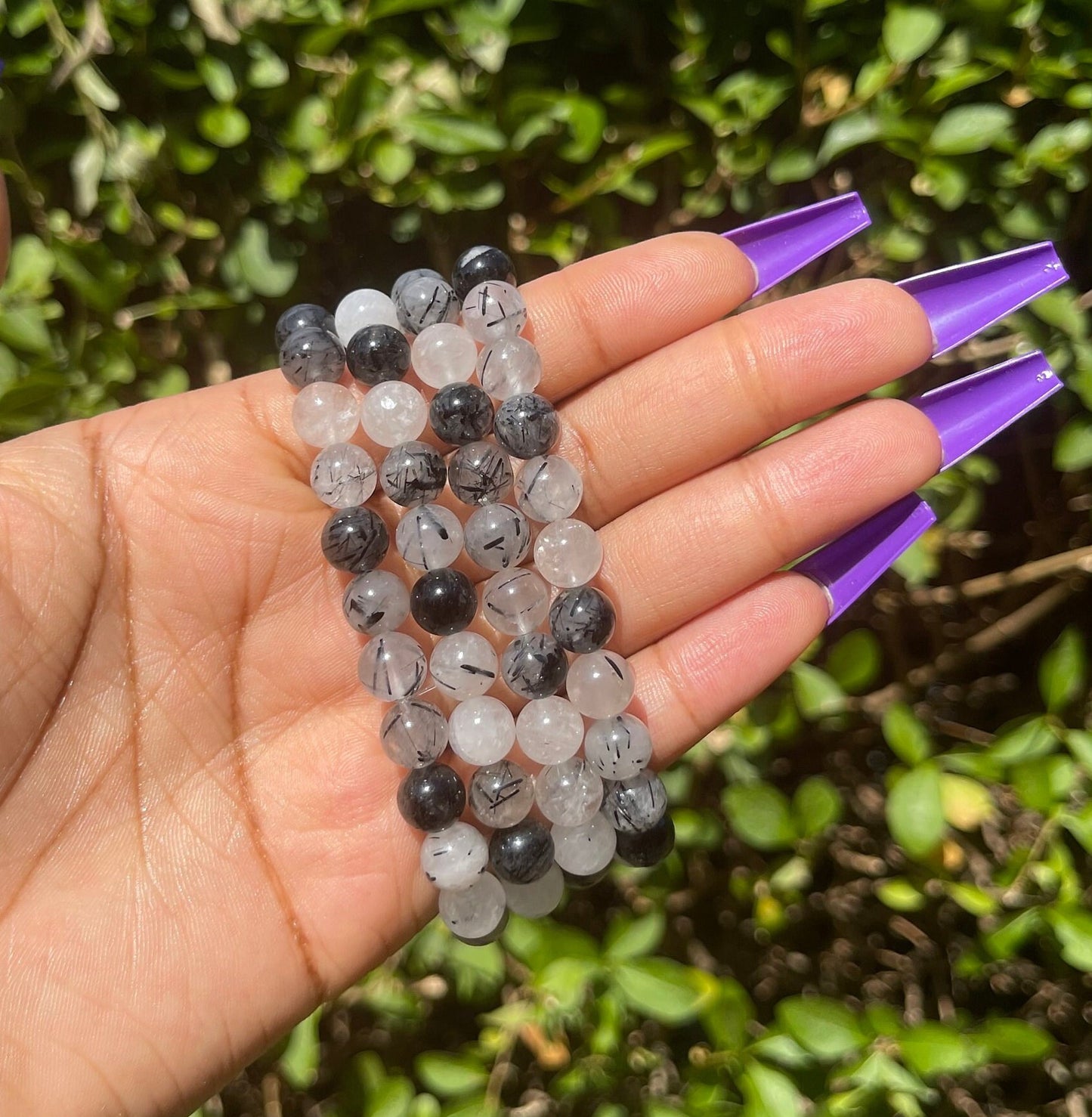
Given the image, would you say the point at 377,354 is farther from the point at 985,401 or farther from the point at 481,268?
the point at 985,401

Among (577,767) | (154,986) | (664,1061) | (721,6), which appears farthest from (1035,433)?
(154,986)

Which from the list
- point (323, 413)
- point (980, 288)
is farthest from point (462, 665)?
point (980, 288)

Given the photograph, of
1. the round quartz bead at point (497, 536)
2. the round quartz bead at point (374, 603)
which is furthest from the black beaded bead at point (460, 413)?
the round quartz bead at point (374, 603)

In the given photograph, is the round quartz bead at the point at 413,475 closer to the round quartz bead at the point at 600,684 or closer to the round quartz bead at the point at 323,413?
the round quartz bead at the point at 323,413

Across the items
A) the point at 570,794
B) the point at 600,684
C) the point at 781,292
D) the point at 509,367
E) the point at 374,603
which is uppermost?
the point at 509,367

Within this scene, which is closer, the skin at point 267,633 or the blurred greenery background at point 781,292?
the skin at point 267,633

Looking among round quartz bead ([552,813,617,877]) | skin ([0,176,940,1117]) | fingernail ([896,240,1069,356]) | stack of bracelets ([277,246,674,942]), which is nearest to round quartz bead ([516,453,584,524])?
stack of bracelets ([277,246,674,942])

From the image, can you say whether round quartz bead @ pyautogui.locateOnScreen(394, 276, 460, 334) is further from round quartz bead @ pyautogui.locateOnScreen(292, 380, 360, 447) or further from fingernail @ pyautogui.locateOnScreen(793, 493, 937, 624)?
fingernail @ pyautogui.locateOnScreen(793, 493, 937, 624)
